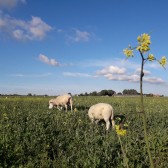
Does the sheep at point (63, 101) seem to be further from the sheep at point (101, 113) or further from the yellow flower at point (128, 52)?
the yellow flower at point (128, 52)

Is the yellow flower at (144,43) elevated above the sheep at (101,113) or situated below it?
above

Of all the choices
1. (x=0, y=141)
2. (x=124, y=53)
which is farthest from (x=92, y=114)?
(x=124, y=53)

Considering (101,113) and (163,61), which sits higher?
(163,61)

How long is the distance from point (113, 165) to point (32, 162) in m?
2.36

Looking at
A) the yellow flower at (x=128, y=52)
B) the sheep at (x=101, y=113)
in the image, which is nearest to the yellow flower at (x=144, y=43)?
the yellow flower at (x=128, y=52)

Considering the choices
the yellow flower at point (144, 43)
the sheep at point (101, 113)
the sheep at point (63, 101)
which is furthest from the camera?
the sheep at point (63, 101)

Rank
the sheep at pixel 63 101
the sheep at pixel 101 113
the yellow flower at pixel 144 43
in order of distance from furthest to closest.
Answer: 1. the sheep at pixel 63 101
2. the sheep at pixel 101 113
3. the yellow flower at pixel 144 43

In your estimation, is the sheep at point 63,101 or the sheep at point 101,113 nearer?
the sheep at point 101,113

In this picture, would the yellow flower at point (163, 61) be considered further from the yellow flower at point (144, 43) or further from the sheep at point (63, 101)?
the sheep at point (63, 101)

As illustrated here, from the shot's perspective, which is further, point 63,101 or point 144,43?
point 63,101

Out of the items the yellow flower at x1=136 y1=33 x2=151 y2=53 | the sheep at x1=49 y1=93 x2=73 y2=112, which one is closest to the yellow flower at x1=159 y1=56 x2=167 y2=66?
the yellow flower at x1=136 y1=33 x2=151 y2=53

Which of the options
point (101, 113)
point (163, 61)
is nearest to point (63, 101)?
point (101, 113)

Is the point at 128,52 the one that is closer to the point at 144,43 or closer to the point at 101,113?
the point at 144,43

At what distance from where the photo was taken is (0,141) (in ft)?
31.0
